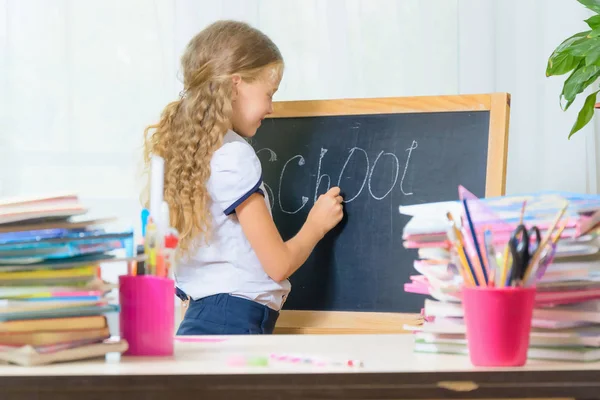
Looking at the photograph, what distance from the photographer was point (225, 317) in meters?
1.78

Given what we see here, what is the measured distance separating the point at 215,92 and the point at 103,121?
2.37 feet

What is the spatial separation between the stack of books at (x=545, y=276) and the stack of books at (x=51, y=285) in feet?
1.15

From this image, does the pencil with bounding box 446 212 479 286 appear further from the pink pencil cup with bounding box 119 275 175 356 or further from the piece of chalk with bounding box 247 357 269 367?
the pink pencil cup with bounding box 119 275 175 356

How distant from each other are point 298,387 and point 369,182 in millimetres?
1279

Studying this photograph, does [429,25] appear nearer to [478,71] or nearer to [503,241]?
[478,71]

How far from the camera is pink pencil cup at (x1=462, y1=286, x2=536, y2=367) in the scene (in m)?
0.76

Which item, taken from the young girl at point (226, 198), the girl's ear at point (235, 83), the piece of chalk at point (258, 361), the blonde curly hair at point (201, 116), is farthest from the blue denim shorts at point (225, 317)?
the piece of chalk at point (258, 361)

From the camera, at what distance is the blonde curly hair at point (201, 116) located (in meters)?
1.82

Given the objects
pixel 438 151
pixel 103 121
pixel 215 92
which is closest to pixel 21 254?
pixel 215 92

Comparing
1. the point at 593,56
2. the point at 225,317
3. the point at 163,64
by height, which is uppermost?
the point at 163,64

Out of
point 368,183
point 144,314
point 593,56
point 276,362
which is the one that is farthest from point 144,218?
point 593,56

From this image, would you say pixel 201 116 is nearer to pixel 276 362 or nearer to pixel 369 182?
pixel 369 182

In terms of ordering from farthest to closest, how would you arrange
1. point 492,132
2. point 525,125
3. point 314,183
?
point 525,125, point 314,183, point 492,132

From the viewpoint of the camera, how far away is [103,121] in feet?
8.20
